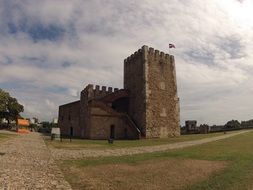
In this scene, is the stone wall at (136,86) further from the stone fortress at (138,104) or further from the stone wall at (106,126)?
the stone wall at (106,126)

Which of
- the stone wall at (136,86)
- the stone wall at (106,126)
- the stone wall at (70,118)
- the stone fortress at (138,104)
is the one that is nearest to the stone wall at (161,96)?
the stone fortress at (138,104)

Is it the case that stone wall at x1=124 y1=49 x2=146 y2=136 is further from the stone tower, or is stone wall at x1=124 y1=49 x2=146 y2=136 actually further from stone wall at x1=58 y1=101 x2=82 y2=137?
stone wall at x1=58 y1=101 x2=82 y2=137

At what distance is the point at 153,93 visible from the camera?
36.8 m

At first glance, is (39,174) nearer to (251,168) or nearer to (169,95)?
(251,168)

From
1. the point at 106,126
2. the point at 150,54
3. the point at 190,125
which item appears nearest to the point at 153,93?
the point at 150,54

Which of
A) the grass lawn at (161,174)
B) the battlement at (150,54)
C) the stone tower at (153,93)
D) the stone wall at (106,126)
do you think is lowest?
the grass lawn at (161,174)

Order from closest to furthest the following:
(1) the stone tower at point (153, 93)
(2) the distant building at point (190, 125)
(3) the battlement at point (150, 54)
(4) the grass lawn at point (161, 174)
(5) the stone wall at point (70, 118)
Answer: (4) the grass lawn at point (161, 174)
(1) the stone tower at point (153, 93)
(3) the battlement at point (150, 54)
(5) the stone wall at point (70, 118)
(2) the distant building at point (190, 125)

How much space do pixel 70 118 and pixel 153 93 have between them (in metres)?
17.2

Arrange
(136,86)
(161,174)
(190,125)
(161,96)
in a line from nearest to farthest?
(161,174) < (161,96) < (136,86) < (190,125)

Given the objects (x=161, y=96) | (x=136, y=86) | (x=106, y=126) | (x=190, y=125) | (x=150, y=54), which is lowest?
(x=106, y=126)

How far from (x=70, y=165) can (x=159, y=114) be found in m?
25.5

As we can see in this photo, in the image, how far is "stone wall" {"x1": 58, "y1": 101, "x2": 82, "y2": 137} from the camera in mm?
42844

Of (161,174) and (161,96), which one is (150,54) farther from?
(161,174)

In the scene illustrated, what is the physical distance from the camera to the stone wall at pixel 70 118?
42844 mm
